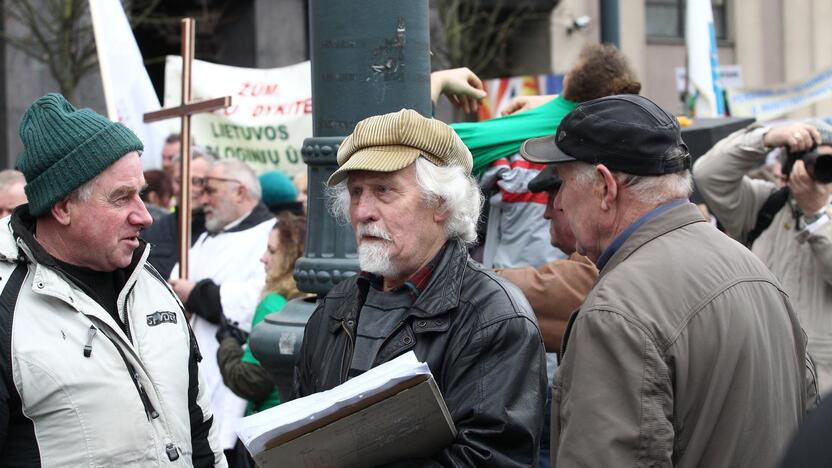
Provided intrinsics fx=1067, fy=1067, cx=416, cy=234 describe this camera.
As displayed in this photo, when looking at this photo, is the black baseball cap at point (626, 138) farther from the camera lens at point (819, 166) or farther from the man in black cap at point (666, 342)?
the camera lens at point (819, 166)

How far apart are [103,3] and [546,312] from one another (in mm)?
3753

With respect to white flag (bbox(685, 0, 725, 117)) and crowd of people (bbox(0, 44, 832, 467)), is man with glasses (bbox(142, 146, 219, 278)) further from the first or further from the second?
white flag (bbox(685, 0, 725, 117))

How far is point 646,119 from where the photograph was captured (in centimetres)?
242

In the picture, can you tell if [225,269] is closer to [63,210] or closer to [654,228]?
[63,210]

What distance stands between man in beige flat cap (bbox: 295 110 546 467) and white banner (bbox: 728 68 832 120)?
9.98m

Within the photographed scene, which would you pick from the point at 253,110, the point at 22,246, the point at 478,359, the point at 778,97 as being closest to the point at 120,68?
the point at 253,110

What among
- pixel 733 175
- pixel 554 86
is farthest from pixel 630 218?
pixel 554 86

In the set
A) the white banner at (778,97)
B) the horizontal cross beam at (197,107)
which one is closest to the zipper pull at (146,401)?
the horizontal cross beam at (197,107)

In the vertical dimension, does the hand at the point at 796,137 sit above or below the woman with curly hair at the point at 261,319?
above

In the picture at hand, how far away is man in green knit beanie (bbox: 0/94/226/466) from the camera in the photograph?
2713mm

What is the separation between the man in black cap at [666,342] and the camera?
2.18 metres

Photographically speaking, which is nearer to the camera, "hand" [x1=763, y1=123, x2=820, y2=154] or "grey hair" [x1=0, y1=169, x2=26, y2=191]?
"hand" [x1=763, y1=123, x2=820, y2=154]

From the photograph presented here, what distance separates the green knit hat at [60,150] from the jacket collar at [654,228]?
1426mm

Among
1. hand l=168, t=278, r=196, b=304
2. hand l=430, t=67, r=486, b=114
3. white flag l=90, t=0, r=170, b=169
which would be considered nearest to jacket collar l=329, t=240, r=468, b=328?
hand l=430, t=67, r=486, b=114
